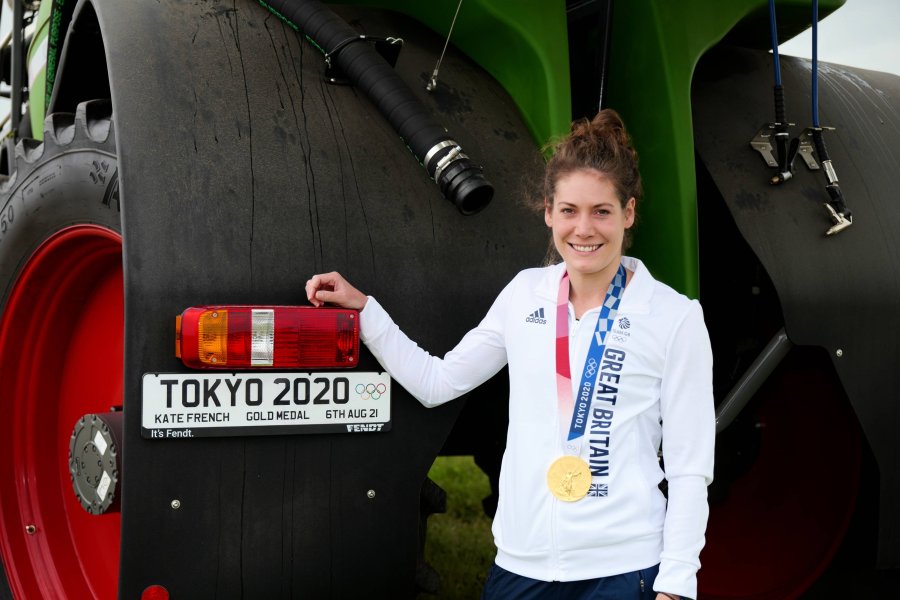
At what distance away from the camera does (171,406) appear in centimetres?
164

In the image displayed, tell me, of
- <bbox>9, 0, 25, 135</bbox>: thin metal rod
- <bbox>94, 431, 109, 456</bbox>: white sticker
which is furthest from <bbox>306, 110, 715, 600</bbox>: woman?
<bbox>9, 0, 25, 135</bbox>: thin metal rod

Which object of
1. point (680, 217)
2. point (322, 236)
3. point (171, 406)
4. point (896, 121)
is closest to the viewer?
point (171, 406)

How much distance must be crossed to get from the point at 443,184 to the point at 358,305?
0.95 feet

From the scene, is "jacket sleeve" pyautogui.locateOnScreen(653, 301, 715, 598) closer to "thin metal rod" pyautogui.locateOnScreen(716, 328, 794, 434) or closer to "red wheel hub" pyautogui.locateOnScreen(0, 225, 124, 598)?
"thin metal rod" pyautogui.locateOnScreen(716, 328, 794, 434)

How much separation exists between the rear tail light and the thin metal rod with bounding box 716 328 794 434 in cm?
95

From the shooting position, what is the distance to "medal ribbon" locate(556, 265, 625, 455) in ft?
5.92

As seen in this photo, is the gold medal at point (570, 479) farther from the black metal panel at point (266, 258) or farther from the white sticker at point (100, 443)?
the white sticker at point (100, 443)

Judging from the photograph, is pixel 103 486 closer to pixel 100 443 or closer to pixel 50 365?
pixel 100 443

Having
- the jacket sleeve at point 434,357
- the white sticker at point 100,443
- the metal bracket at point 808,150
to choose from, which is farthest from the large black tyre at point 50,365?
the metal bracket at point 808,150

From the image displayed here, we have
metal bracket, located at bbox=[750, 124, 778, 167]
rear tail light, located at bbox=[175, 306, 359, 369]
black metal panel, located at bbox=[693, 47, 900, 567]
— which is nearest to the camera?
rear tail light, located at bbox=[175, 306, 359, 369]

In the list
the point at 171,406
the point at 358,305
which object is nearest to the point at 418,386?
the point at 358,305

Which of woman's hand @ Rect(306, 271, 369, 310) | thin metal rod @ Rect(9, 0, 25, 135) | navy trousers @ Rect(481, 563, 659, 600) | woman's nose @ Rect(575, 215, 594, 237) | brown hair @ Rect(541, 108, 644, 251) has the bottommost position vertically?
navy trousers @ Rect(481, 563, 659, 600)

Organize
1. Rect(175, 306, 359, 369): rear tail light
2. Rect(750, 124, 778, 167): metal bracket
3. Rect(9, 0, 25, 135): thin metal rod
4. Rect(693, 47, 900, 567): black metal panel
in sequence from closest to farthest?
Rect(175, 306, 359, 369): rear tail light
Rect(693, 47, 900, 567): black metal panel
Rect(750, 124, 778, 167): metal bracket
Rect(9, 0, 25, 135): thin metal rod

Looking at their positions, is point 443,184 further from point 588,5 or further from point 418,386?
point 588,5
